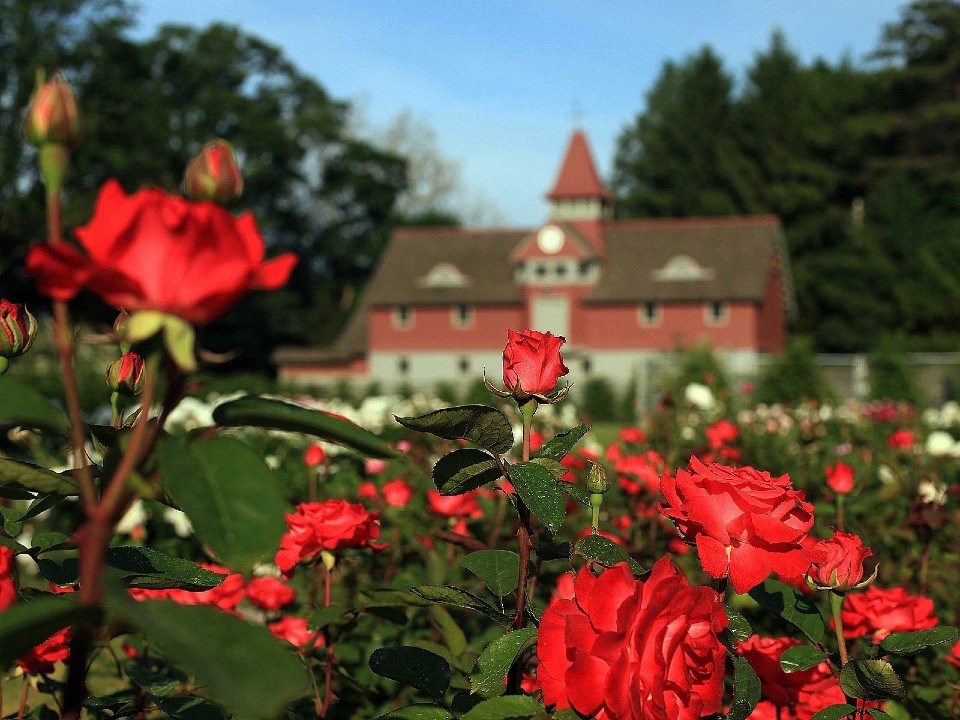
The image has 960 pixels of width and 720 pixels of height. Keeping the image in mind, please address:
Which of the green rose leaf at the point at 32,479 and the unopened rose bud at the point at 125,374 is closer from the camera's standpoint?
the green rose leaf at the point at 32,479

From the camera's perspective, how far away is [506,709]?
3.18 ft

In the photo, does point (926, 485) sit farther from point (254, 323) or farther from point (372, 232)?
point (372, 232)

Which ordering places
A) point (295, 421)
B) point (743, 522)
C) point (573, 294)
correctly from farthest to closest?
point (573, 294) < point (743, 522) < point (295, 421)

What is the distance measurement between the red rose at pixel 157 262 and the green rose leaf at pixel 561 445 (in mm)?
484

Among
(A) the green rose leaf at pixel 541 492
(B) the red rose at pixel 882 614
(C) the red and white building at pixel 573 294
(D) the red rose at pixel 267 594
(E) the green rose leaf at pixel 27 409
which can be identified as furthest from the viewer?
(C) the red and white building at pixel 573 294

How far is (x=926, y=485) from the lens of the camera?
10.6 ft

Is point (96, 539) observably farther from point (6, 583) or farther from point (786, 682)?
point (786, 682)

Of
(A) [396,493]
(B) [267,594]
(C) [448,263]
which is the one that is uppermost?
(C) [448,263]

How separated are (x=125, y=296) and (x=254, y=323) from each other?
38.8 metres

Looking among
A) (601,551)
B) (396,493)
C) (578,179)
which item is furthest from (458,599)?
(578,179)

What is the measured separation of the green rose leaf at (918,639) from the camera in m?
1.07

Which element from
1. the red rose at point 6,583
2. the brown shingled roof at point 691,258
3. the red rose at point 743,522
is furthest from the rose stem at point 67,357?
the brown shingled roof at point 691,258

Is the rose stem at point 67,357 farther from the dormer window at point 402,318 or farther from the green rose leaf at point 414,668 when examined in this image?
the dormer window at point 402,318

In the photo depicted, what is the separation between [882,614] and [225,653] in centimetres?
115
